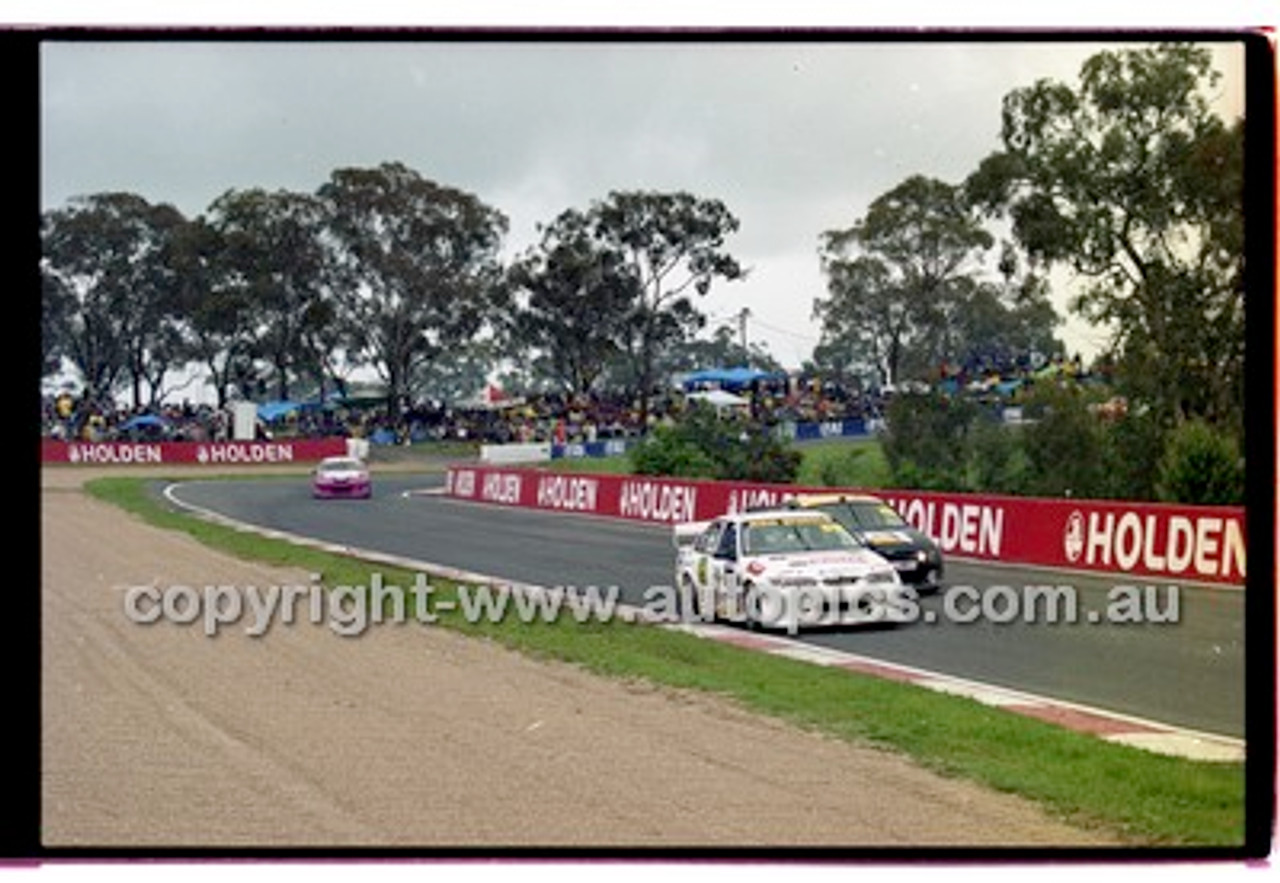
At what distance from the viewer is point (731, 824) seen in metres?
9.59

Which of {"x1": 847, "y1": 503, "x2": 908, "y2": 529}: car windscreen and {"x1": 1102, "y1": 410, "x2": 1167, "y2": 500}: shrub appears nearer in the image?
{"x1": 847, "y1": 503, "x2": 908, "y2": 529}: car windscreen

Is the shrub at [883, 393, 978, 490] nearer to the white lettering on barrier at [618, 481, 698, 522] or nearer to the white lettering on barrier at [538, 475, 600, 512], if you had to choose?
the white lettering on barrier at [618, 481, 698, 522]

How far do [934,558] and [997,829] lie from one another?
42.9 feet

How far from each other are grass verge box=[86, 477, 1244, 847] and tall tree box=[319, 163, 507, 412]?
332cm

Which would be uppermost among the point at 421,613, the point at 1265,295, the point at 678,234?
the point at 678,234

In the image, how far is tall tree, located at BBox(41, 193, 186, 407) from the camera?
11180mm

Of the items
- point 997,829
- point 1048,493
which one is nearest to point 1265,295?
point 997,829

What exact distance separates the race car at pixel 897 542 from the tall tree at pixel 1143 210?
384 cm

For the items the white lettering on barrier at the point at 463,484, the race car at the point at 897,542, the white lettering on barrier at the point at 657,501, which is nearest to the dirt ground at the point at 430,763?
the race car at the point at 897,542

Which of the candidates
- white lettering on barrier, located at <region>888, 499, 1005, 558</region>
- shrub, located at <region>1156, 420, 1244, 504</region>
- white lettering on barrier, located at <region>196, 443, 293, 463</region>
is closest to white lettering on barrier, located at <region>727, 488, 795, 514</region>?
white lettering on barrier, located at <region>888, 499, 1005, 558</region>

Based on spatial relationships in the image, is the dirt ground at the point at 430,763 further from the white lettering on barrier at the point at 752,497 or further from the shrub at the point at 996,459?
the shrub at the point at 996,459

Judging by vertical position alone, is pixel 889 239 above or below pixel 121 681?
above

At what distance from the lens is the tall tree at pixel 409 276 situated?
1727 centimetres

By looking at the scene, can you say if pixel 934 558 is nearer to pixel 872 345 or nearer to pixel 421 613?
pixel 421 613
